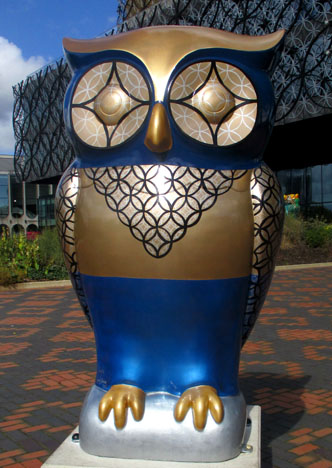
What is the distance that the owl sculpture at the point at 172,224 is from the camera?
2000 millimetres

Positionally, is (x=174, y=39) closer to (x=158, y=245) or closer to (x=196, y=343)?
(x=158, y=245)

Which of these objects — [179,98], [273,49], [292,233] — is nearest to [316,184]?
[292,233]

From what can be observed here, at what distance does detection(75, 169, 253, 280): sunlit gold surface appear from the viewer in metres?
2.00

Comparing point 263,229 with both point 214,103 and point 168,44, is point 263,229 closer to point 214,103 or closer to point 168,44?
point 214,103

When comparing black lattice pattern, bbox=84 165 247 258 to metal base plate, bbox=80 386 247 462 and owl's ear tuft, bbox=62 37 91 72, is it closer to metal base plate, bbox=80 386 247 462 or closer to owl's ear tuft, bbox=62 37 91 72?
owl's ear tuft, bbox=62 37 91 72

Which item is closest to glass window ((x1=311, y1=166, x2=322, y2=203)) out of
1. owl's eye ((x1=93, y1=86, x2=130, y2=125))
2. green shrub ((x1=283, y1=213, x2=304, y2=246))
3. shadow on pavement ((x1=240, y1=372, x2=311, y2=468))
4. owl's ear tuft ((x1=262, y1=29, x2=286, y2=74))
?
green shrub ((x1=283, y1=213, x2=304, y2=246))

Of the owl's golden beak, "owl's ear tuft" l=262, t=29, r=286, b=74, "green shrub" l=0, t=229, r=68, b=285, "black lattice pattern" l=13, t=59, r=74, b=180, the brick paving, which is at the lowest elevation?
the brick paving

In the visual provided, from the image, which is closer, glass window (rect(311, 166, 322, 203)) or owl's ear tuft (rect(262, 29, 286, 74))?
owl's ear tuft (rect(262, 29, 286, 74))

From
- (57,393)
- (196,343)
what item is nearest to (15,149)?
(57,393)

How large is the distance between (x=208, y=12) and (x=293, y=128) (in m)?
5.48

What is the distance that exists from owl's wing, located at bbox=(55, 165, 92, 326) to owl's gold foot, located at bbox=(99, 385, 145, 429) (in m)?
0.49

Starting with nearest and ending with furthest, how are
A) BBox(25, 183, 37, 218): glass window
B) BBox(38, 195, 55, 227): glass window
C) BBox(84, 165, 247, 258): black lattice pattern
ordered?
BBox(84, 165, 247, 258): black lattice pattern → BBox(38, 195, 55, 227): glass window → BBox(25, 183, 37, 218): glass window

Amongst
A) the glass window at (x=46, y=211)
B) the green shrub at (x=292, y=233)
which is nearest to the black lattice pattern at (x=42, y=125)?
the glass window at (x=46, y=211)

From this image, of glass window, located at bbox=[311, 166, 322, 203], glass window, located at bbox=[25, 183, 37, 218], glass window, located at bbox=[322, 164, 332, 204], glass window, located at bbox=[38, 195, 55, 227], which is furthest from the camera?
glass window, located at bbox=[25, 183, 37, 218]
